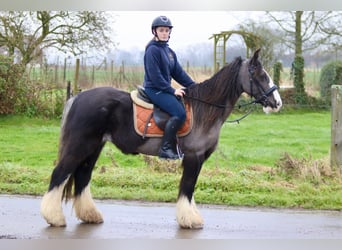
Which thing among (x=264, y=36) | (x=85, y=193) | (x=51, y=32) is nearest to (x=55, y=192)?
(x=85, y=193)

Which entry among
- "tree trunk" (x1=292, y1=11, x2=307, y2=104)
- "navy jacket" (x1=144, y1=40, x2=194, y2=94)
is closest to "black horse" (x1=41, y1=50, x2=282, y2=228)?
"navy jacket" (x1=144, y1=40, x2=194, y2=94)

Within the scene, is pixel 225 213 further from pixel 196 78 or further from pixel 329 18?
pixel 329 18

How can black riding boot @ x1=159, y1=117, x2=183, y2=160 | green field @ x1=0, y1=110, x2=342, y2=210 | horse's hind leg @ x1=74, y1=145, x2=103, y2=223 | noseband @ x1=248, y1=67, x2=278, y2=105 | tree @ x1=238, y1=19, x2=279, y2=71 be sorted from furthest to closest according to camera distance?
1. tree @ x1=238, y1=19, x2=279, y2=71
2. green field @ x1=0, y1=110, x2=342, y2=210
3. horse's hind leg @ x1=74, y1=145, x2=103, y2=223
4. noseband @ x1=248, y1=67, x2=278, y2=105
5. black riding boot @ x1=159, y1=117, x2=183, y2=160

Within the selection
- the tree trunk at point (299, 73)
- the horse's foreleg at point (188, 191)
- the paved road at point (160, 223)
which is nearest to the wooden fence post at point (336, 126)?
the tree trunk at point (299, 73)

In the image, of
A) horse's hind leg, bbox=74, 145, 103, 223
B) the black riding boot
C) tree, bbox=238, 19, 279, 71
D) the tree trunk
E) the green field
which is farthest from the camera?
the tree trunk

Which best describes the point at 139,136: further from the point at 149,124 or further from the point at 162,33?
the point at 162,33

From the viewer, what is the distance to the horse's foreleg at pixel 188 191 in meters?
5.09

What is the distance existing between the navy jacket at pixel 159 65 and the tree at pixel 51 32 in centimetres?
95

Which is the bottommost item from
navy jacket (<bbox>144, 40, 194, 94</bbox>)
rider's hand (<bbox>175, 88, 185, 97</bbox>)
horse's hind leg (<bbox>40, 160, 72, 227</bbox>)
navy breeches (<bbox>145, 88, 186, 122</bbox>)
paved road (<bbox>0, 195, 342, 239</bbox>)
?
paved road (<bbox>0, 195, 342, 239</bbox>)

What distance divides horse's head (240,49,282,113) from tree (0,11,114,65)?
1546 mm

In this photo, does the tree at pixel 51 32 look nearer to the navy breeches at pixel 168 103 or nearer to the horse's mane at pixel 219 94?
the navy breeches at pixel 168 103

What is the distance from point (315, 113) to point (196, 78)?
1.23 metres

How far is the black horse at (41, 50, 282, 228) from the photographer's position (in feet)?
16.7

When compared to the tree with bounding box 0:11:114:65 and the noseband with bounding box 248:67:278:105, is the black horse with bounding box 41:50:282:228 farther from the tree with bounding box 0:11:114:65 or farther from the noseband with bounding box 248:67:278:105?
the tree with bounding box 0:11:114:65
